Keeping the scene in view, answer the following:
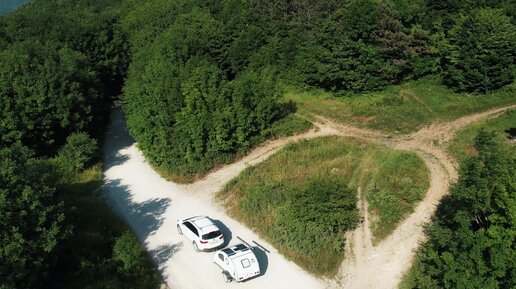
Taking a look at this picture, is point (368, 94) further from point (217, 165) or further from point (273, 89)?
point (217, 165)

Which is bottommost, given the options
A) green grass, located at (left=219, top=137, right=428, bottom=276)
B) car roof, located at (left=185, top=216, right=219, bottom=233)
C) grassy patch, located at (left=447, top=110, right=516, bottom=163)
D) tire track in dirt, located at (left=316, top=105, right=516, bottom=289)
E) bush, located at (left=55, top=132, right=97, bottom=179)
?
grassy patch, located at (left=447, top=110, right=516, bottom=163)

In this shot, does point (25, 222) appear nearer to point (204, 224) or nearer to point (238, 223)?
point (204, 224)

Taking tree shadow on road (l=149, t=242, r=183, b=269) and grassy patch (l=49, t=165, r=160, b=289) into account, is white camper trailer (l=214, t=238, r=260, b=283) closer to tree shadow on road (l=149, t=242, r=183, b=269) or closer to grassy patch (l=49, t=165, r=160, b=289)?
tree shadow on road (l=149, t=242, r=183, b=269)

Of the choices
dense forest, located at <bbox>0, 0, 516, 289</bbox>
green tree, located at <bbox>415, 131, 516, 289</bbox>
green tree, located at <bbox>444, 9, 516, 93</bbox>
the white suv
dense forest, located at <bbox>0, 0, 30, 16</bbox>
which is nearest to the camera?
green tree, located at <bbox>415, 131, 516, 289</bbox>

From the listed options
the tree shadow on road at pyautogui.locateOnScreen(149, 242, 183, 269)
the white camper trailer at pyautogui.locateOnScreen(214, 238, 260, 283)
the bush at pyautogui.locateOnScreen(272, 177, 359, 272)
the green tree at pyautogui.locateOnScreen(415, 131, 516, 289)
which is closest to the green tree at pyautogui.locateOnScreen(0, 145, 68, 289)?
the tree shadow on road at pyautogui.locateOnScreen(149, 242, 183, 269)

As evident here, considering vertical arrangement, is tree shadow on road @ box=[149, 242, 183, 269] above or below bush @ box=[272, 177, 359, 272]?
above
